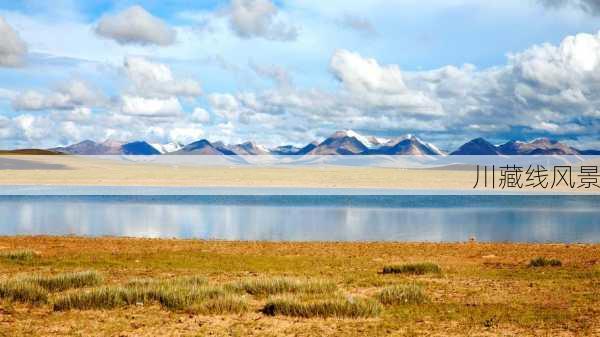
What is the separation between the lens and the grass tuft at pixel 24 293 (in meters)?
15.8

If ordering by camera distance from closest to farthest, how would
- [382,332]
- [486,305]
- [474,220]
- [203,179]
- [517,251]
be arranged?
[382,332] → [486,305] → [517,251] → [474,220] → [203,179]

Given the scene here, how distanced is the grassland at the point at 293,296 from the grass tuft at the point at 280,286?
27mm

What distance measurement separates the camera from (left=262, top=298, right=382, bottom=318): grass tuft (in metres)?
14.5

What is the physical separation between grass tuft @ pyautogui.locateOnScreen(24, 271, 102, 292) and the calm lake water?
63.3 ft

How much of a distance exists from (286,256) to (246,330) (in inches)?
530

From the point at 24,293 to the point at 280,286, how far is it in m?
6.30

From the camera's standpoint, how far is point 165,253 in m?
27.2

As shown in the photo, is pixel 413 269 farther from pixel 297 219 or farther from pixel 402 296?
pixel 297 219

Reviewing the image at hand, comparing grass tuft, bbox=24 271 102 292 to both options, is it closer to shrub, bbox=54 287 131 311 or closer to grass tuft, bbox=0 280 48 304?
grass tuft, bbox=0 280 48 304

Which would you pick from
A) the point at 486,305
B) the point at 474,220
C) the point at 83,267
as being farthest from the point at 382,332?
the point at 474,220

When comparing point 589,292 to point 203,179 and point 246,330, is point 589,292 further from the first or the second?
point 203,179

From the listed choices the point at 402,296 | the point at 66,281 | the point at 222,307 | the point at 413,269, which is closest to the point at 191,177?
the point at 413,269

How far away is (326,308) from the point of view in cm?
1466

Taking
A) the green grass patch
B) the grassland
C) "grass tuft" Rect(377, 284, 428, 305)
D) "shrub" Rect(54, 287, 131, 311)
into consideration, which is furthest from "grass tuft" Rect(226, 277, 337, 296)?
"shrub" Rect(54, 287, 131, 311)
